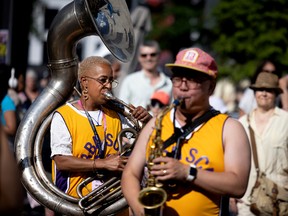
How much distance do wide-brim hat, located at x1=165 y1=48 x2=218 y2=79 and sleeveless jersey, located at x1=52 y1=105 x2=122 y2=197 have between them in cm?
152

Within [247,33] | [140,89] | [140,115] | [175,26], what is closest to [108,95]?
[140,115]

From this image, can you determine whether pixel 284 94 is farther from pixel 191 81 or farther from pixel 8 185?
pixel 8 185

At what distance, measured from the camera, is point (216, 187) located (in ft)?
15.1

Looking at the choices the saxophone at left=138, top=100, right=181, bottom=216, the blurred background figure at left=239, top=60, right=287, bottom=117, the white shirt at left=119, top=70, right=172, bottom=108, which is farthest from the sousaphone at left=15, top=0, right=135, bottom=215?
the white shirt at left=119, top=70, right=172, bottom=108

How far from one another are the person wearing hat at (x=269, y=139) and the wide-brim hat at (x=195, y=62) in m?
2.82

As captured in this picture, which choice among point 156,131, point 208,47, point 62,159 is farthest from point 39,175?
Answer: point 208,47

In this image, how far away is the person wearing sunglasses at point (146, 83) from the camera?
373 inches

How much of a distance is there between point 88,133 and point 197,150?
1.59m

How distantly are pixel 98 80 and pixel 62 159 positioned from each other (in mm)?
652

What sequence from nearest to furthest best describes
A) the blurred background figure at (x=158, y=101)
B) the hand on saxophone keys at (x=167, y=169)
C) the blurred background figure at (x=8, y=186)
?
the blurred background figure at (x=8, y=186), the hand on saxophone keys at (x=167, y=169), the blurred background figure at (x=158, y=101)

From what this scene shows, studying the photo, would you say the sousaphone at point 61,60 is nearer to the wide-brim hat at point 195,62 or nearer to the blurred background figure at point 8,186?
the wide-brim hat at point 195,62

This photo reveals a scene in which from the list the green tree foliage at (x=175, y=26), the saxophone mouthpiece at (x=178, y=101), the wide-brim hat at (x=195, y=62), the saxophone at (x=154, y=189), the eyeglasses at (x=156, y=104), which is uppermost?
the wide-brim hat at (x=195, y=62)

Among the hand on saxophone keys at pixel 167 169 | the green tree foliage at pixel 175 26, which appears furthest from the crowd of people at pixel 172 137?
the green tree foliage at pixel 175 26

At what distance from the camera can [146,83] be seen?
9.59 m
